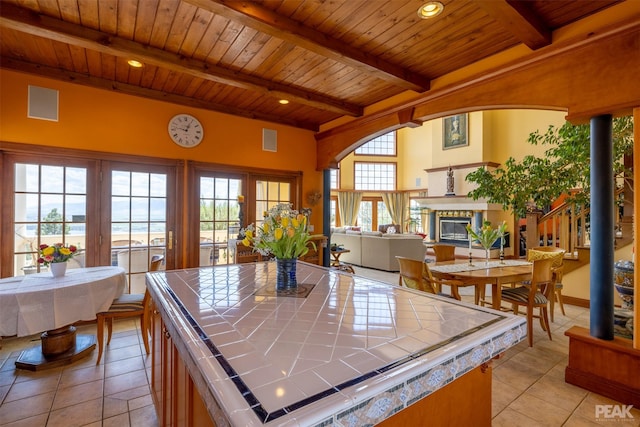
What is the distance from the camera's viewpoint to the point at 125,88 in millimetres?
3492

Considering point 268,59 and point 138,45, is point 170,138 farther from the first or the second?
point 268,59

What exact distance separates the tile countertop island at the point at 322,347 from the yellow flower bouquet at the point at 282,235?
22cm

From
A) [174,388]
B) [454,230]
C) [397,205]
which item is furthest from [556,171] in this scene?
[397,205]

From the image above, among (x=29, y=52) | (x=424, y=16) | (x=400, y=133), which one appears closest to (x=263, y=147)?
(x=29, y=52)

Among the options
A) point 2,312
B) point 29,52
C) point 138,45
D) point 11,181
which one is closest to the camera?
point 2,312

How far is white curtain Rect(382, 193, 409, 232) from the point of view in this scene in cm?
1152

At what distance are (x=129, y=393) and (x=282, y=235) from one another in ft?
5.85

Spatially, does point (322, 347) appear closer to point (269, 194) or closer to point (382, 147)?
point (269, 194)

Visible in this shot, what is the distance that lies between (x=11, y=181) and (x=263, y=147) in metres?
2.89

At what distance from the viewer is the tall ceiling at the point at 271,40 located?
2.05 m

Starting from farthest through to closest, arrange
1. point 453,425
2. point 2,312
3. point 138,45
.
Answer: point 138,45 < point 2,312 < point 453,425

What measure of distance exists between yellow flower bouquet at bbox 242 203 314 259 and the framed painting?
9001mm

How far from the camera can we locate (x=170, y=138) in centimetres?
385

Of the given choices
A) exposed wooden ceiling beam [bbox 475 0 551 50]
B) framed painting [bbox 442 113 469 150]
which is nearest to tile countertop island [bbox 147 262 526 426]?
exposed wooden ceiling beam [bbox 475 0 551 50]
